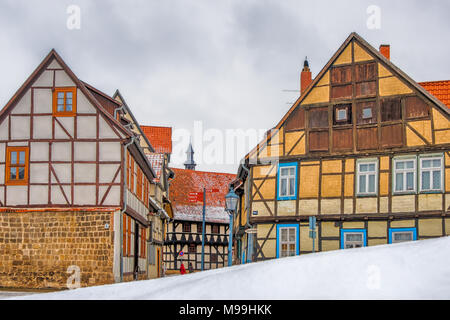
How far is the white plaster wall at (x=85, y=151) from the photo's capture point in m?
23.3

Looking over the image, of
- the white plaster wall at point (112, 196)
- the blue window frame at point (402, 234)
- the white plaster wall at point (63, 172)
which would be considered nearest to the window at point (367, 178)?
the blue window frame at point (402, 234)

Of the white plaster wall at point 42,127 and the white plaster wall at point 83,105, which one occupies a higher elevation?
the white plaster wall at point 83,105

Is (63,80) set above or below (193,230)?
above

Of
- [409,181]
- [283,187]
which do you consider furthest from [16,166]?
[409,181]

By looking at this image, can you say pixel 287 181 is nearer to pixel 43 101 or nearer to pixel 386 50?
pixel 386 50

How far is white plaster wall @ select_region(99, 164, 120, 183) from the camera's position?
76.0 ft

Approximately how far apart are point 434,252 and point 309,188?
18.7m

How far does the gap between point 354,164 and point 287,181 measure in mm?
2576

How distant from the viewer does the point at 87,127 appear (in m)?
23.5

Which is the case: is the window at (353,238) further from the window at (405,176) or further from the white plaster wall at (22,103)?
the white plaster wall at (22,103)

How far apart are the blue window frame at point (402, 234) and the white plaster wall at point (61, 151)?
11675mm

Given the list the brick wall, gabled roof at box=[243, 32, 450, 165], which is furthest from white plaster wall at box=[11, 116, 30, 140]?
gabled roof at box=[243, 32, 450, 165]

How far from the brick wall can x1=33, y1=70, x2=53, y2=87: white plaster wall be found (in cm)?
470
